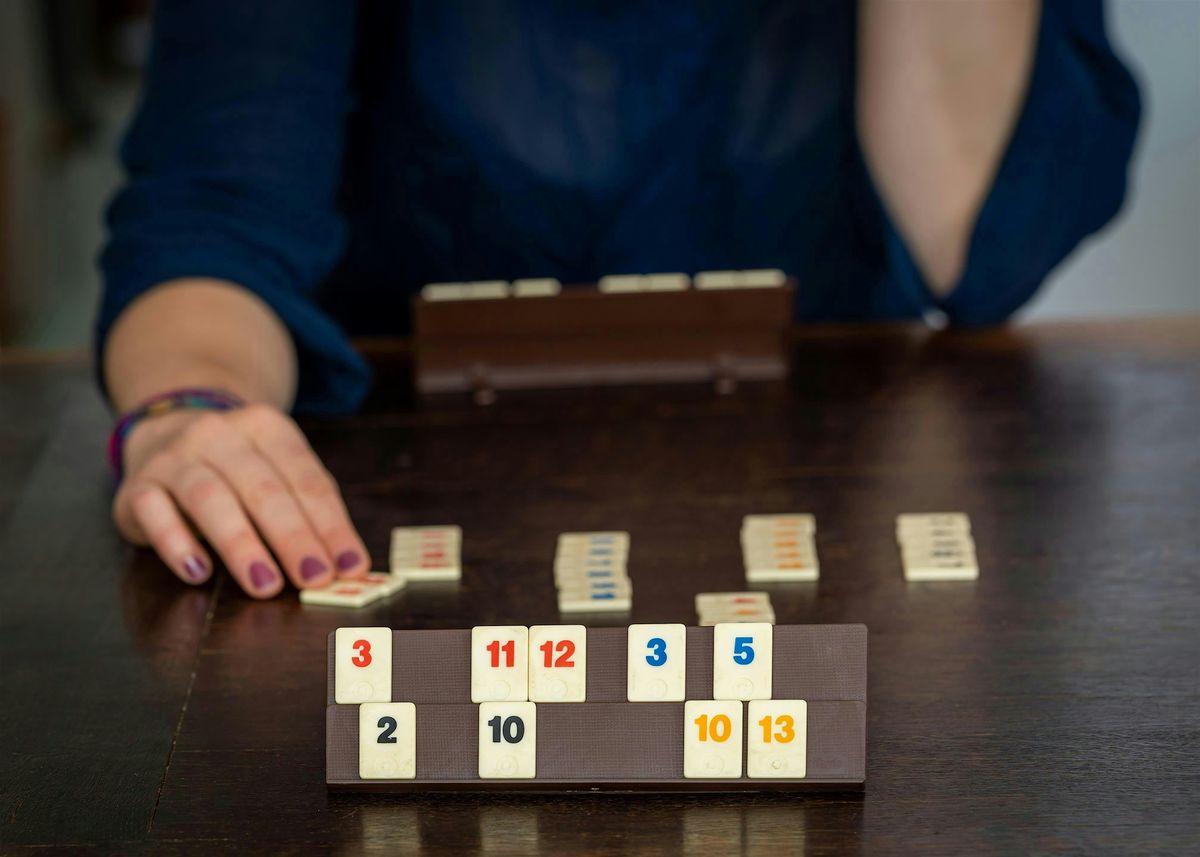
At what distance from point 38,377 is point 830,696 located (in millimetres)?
1267

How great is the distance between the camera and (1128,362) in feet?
5.77

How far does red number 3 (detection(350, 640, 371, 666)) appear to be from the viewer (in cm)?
93

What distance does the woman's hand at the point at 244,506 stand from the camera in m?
1.27

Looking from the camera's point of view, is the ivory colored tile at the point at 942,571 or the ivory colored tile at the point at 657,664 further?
the ivory colored tile at the point at 942,571

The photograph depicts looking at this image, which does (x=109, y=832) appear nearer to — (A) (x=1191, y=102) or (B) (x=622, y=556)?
(B) (x=622, y=556)

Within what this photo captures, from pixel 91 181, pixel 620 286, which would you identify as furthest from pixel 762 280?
pixel 91 181

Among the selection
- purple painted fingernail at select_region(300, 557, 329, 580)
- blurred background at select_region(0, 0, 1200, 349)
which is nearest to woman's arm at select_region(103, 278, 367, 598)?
purple painted fingernail at select_region(300, 557, 329, 580)

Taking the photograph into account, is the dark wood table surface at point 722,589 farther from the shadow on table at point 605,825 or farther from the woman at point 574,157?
the woman at point 574,157

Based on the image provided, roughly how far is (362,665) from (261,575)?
0.35 meters

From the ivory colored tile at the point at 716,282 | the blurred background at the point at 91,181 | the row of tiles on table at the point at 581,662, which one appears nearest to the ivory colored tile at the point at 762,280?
the ivory colored tile at the point at 716,282

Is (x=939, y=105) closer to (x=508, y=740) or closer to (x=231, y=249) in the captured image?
(x=231, y=249)

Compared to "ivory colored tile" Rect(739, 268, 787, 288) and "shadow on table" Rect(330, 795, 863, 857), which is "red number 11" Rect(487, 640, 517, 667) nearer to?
"shadow on table" Rect(330, 795, 863, 857)

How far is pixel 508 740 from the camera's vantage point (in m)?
0.93

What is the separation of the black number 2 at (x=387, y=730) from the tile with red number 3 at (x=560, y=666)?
92mm
